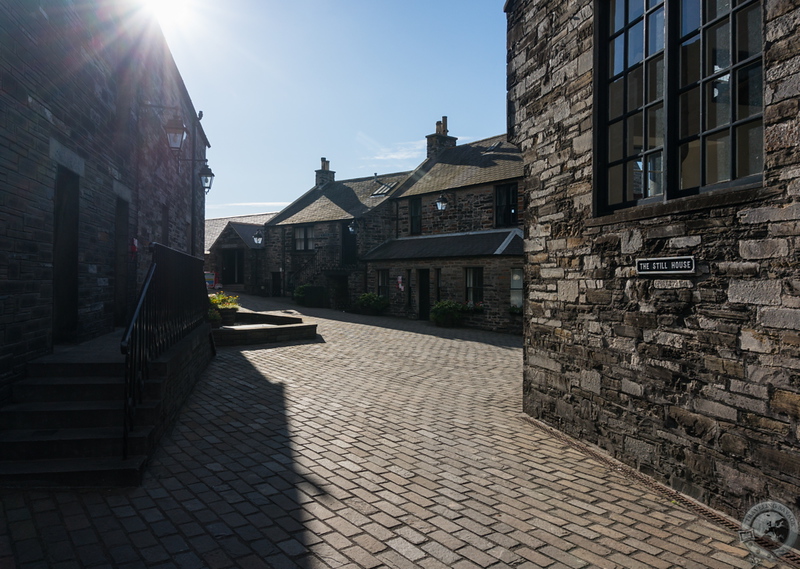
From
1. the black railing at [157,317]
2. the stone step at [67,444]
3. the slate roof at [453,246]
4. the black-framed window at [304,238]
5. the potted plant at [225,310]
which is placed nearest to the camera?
the stone step at [67,444]

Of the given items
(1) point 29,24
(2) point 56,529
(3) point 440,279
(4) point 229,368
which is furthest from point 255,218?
(2) point 56,529

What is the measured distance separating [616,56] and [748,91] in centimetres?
180

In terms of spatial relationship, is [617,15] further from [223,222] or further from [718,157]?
[223,222]

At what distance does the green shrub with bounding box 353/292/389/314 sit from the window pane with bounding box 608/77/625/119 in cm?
1996

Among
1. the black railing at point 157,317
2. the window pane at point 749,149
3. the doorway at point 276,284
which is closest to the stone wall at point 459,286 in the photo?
the doorway at point 276,284

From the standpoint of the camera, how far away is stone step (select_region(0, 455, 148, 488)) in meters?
4.19

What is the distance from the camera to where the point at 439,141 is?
94.5 ft

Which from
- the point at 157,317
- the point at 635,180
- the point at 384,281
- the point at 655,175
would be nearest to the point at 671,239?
the point at 655,175

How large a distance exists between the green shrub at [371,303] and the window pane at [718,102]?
21.2m

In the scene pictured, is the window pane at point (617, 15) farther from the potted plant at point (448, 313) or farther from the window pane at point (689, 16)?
the potted plant at point (448, 313)

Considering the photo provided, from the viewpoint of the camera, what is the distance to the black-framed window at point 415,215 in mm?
25609

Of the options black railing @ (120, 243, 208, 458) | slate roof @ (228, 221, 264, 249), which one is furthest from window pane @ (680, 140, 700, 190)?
slate roof @ (228, 221, 264, 249)

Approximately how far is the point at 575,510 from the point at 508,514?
1.88 ft

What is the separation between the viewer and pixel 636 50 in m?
5.31
